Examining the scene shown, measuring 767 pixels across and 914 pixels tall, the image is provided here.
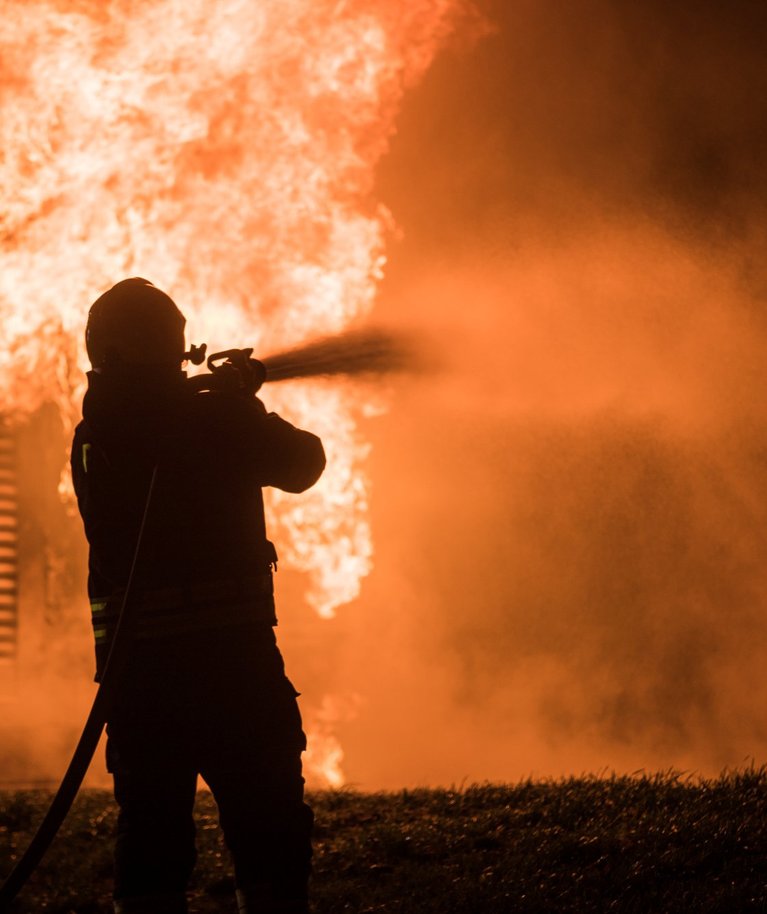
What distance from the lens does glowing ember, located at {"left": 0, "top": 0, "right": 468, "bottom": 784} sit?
8.11 m

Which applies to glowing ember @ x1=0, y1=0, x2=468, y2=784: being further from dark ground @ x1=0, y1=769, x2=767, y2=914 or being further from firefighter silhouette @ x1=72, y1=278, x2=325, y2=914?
firefighter silhouette @ x1=72, y1=278, x2=325, y2=914

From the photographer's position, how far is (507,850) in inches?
192

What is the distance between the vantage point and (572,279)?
34.3 ft

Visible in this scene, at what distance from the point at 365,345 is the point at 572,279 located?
606 cm

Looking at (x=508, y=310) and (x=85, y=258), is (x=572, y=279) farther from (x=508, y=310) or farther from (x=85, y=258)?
(x=85, y=258)

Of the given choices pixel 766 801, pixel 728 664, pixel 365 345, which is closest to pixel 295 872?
pixel 365 345

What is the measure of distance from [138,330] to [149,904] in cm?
159

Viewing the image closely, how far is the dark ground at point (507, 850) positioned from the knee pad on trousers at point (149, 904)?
138 cm

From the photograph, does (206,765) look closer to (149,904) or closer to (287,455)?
(149,904)

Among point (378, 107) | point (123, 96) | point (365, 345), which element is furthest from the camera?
point (378, 107)

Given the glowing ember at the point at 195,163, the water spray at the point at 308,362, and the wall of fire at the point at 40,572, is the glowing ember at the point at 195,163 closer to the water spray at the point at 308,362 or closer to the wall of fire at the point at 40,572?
the wall of fire at the point at 40,572

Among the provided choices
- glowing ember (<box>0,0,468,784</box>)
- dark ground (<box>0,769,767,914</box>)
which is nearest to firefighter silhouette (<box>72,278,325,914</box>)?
dark ground (<box>0,769,767,914</box>)

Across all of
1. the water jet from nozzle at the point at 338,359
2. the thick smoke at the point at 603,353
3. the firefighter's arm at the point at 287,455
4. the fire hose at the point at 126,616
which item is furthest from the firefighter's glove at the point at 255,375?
the thick smoke at the point at 603,353

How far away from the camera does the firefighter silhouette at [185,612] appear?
3219 mm
